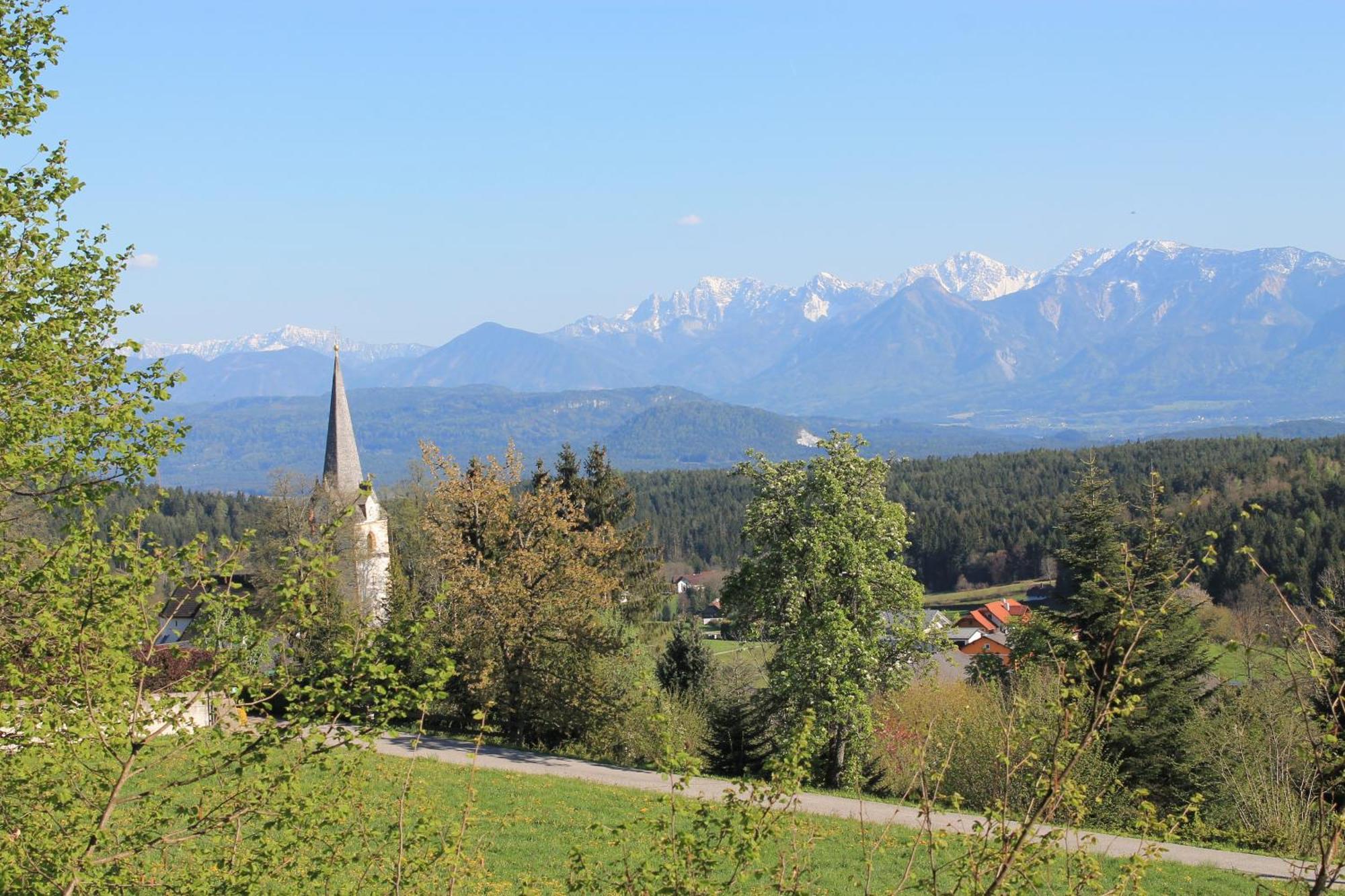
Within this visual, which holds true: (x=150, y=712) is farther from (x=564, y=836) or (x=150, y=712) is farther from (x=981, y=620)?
(x=981, y=620)

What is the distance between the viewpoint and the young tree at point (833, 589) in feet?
82.6

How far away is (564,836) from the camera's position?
1739cm

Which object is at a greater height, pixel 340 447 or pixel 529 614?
pixel 340 447

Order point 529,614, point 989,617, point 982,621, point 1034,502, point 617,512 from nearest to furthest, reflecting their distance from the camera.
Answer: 1. point 529,614
2. point 617,512
3. point 982,621
4. point 989,617
5. point 1034,502

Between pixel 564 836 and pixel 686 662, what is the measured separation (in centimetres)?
1881

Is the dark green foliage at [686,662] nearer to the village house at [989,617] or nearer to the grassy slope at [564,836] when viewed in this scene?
the grassy slope at [564,836]

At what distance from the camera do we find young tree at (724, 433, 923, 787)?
82.6 ft

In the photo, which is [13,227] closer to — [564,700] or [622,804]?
[622,804]

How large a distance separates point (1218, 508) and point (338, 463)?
56.1 m

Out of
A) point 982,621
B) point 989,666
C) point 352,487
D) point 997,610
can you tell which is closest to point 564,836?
point 989,666

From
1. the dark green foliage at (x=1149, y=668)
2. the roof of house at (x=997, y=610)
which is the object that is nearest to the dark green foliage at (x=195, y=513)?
the roof of house at (x=997, y=610)

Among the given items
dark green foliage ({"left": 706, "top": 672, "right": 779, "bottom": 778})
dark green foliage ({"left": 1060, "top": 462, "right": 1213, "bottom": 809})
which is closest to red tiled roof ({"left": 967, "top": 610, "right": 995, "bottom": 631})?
dark green foliage ({"left": 1060, "top": 462, "right": 1213, "bottom": 809})

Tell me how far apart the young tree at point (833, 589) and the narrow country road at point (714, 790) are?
2293 mm

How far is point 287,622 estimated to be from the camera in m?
7.48
